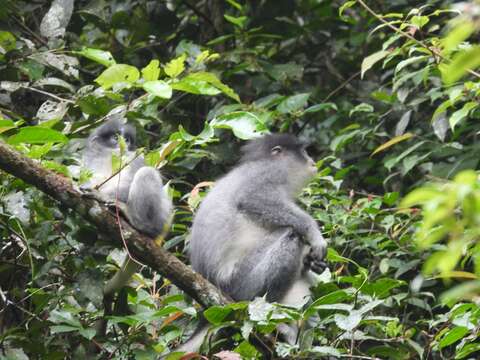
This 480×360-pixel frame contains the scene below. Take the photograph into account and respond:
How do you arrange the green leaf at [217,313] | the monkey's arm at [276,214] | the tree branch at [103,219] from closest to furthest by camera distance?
the green leaf at [217,313], the tree branch at [103,219], the monkey's arm at [276,214]

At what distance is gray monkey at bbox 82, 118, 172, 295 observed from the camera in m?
4.85

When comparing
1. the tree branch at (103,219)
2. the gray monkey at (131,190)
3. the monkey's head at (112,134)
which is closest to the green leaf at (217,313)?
the tree branch at (103,219)

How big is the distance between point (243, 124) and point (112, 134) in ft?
7.16

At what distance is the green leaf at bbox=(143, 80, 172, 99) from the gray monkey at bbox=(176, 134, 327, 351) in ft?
5.13

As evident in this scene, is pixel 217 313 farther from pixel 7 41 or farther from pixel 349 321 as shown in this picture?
pixel 7 41

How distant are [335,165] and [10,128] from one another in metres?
3.61

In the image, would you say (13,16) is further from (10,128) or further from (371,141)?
(371,141)

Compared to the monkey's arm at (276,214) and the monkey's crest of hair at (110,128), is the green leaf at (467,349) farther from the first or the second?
the monkey's crest of hair at (110,128)

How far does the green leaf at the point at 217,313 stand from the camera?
4.00m

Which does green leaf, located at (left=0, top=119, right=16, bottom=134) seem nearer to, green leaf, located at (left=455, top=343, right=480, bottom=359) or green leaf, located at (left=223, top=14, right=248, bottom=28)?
green leaf, located at (left=455, top=343, right=480, bottom=359)

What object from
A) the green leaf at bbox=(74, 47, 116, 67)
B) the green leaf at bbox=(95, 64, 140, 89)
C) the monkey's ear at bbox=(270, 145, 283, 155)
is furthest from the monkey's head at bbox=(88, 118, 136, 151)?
the green leaf at bbox=(95, 64, 140, 89)

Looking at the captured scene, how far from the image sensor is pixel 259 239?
589cm

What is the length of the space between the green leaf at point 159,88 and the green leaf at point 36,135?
1.84ft

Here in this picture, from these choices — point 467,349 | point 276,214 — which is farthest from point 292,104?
point 467,349
